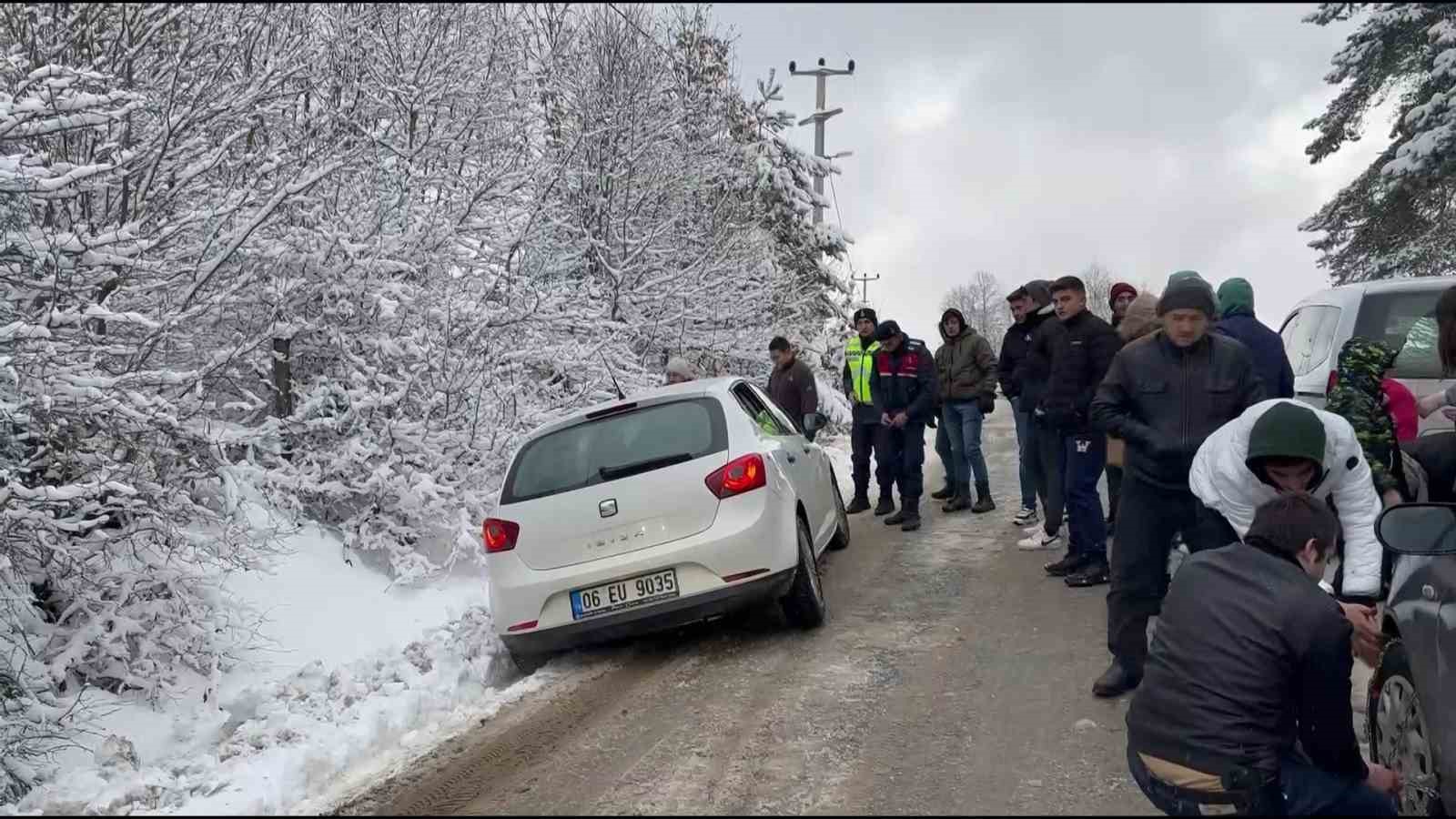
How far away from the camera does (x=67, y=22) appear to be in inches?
262

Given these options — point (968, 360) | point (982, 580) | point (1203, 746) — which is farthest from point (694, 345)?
point (1203, 746)

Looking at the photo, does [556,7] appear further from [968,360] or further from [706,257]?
[968,360]

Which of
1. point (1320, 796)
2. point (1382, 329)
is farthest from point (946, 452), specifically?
point (1320, 796)

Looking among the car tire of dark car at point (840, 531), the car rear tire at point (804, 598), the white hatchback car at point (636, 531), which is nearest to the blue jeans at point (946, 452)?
the car tire of dark car at point (840, 531)

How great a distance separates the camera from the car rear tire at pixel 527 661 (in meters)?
5.74

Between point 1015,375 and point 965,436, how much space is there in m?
1.77

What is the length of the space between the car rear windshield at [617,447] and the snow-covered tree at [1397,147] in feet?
47.5

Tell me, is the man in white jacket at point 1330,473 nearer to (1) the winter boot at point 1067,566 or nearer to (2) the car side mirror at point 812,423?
(1) the winter boot at point 1067,566

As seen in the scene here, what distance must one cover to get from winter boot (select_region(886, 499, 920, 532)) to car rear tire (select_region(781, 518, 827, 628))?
3.28 meters

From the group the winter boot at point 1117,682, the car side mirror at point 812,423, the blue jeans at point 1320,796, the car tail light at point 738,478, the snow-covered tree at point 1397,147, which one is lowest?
the winter boot at point 1117,682

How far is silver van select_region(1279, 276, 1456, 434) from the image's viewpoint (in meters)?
6.61

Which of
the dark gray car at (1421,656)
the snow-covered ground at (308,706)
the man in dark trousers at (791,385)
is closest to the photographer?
the dark gray car at (1421,656)

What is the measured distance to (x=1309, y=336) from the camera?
26.1 ft

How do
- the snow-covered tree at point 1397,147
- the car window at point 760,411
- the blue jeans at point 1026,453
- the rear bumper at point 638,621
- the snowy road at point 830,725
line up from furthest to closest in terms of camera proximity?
the snow-covered tree at point 1397,147
the blue jeans at point 1026,453
the car window at point 760,411
the rear bumper at point 638,621
the snowy road at point 830,725
